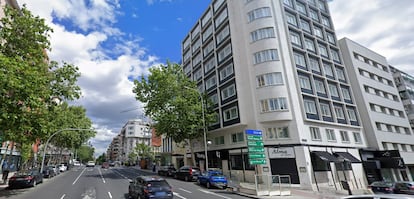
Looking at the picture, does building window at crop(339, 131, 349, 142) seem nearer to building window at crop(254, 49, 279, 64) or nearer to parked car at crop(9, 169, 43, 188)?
building window at crop(254, 49, 279, 64)

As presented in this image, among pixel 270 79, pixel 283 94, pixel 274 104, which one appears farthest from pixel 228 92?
pixel 283 94

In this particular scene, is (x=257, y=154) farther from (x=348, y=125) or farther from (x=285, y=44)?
(x=348, y=125)

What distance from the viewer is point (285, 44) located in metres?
30.6

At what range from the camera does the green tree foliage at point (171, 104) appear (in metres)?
31.9

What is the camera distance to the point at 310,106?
29.3 meters

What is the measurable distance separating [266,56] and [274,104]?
21.2 feet

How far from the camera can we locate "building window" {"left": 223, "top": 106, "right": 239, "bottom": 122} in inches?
1221

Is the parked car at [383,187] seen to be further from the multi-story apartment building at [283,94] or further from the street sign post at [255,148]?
the street sign post at [255,148]

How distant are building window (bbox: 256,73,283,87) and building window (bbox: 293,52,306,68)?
4.13m

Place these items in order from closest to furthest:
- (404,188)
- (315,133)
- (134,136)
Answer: (404,188) → (315,133) → (134,136)

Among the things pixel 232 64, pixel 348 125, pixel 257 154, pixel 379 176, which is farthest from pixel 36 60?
pixel 379 176

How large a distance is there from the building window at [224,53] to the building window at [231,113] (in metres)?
8.31

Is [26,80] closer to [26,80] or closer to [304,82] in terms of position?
[26,80]

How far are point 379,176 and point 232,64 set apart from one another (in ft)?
84.9
